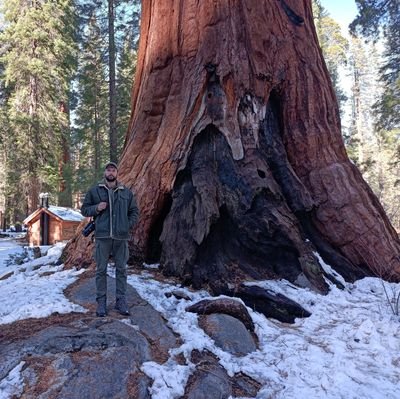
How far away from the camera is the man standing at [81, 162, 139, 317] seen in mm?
4469

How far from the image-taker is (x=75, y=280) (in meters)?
5.54

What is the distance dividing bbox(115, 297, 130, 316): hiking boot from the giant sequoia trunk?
1490mm

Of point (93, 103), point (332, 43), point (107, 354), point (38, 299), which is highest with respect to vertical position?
point (332, 43)

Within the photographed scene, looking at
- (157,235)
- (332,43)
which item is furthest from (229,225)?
(332,43)

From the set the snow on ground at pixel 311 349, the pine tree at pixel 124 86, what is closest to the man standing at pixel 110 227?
the snow on ground at pixel 311 349

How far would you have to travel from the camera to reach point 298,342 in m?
4.52

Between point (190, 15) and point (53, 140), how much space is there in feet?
53.9

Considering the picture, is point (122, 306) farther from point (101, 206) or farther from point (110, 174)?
point (110, 174)

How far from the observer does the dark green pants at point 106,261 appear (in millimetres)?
4434

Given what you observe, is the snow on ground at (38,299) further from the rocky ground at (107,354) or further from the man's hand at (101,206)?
the man's hand at (101,206)

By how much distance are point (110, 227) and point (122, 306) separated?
34.4 inches

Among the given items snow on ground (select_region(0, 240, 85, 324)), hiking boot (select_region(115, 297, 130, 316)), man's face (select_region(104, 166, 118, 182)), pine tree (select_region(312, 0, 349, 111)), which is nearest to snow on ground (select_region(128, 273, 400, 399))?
hiking boot (select_region(115, 297, 130, 316))

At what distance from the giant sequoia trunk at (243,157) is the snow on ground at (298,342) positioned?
619 millimetres

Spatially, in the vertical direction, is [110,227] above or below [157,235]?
above
